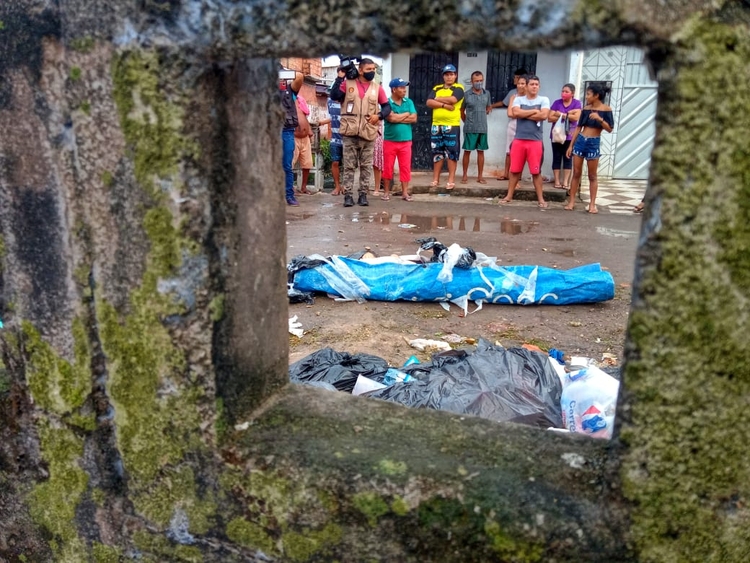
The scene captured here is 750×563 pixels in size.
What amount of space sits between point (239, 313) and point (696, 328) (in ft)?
3.08

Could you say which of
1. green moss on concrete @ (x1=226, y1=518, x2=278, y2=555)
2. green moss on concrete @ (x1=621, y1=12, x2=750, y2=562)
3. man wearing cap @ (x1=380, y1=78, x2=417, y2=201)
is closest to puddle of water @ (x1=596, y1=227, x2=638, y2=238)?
man wearing cap @ (x1=380, y1=78, x2=417, y2=201)

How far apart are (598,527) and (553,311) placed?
147 inches

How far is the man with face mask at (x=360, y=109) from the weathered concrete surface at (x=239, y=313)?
760cm

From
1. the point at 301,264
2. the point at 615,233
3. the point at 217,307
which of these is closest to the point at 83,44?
the point at 217,307

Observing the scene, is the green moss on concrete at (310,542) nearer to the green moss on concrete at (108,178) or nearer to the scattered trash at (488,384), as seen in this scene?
the green moss on concrete at (108,178)

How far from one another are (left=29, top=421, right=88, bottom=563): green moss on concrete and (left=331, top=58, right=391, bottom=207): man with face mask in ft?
25.4

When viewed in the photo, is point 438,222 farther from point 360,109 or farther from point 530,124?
point 530,124

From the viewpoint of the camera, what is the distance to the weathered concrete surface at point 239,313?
1050mm

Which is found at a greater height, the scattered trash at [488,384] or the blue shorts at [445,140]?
the blue shorts at [445,140]

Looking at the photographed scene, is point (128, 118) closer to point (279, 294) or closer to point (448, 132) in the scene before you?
point (279, 294)

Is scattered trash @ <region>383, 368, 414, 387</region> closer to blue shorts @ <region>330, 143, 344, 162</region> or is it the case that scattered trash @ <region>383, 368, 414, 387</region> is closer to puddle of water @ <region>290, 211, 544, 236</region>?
puddle of water @ <region>290, 211, 544, 236</region>

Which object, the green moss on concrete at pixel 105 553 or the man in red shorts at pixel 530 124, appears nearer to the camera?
the green moss on concrete at pixel 105 553

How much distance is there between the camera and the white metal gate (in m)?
12.4

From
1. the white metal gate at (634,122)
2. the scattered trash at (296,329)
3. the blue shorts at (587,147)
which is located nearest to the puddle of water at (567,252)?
the blue shorts at (587,147)
